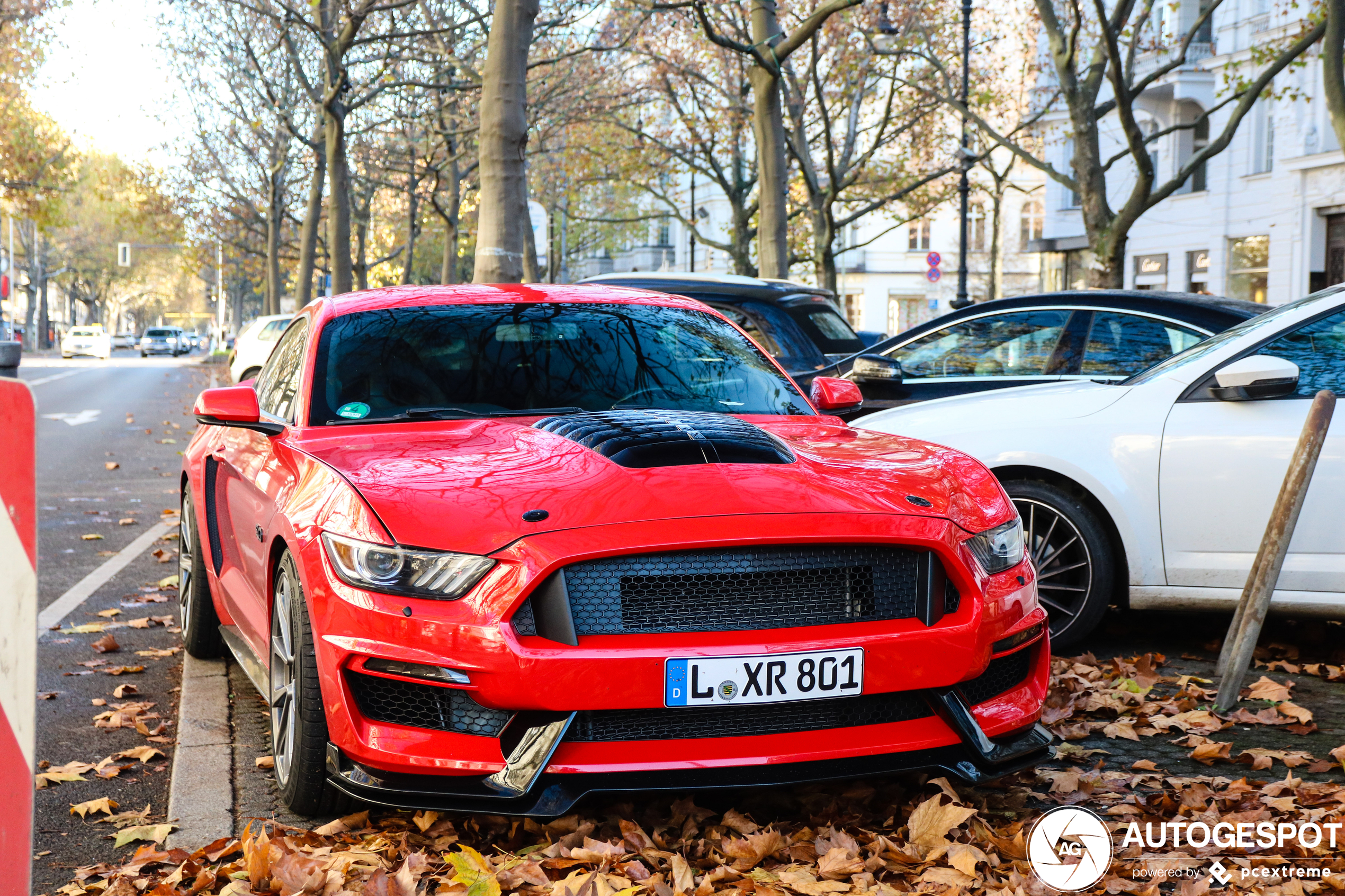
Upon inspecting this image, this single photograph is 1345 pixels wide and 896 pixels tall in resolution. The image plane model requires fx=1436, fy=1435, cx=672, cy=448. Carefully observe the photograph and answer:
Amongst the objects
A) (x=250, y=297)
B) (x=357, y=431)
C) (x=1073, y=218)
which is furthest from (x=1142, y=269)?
(x=250, y=297)

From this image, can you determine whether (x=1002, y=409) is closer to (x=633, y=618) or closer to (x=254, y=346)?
(x=633, y=618)

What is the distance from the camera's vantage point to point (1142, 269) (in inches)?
1427

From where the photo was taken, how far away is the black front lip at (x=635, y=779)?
3.38m

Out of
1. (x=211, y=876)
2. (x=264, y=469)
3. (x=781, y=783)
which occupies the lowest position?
(x=211, y=876)

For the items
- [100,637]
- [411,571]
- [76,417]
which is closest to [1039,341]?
[100,637]

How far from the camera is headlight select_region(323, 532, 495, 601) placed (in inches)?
136

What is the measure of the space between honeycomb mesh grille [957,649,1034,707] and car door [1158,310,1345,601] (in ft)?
6.21

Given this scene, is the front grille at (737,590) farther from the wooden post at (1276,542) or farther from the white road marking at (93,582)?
the white road marking at (93,582)

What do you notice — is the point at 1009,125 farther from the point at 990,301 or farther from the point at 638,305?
the point at 638,305

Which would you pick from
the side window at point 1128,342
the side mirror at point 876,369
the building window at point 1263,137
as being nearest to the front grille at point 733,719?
the side mirror at point 876,369

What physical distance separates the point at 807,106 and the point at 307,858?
3241 cm

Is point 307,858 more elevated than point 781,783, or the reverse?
point 781,783

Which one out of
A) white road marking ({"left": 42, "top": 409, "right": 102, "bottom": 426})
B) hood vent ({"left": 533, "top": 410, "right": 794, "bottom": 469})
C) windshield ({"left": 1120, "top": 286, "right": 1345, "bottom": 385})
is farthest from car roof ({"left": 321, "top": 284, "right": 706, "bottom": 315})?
Result: white road marking ({"left": 42, "top": 409, "right": 102, "bottom": 426})

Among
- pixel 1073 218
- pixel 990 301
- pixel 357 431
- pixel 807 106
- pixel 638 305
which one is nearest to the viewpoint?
pixel 357 431
